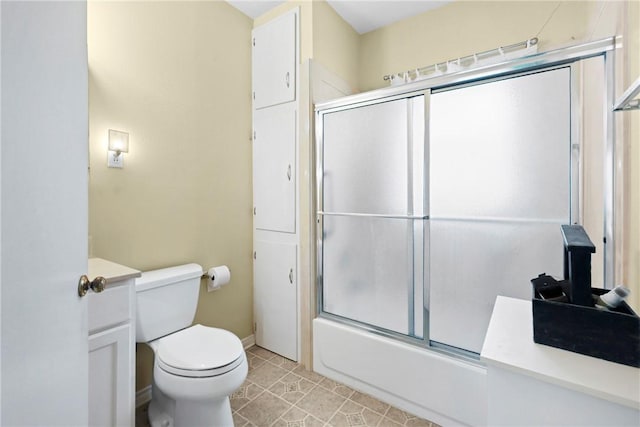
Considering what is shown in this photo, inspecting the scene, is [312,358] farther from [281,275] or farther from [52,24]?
[52,24]

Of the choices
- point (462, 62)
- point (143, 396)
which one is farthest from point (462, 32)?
point (143, 396)

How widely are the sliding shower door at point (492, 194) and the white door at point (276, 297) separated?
0.97 m

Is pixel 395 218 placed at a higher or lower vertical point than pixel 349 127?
lower

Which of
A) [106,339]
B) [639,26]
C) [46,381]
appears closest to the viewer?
[46,381]

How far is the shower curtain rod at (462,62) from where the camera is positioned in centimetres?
194

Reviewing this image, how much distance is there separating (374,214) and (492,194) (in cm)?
64

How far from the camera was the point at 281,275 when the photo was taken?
7.14ft

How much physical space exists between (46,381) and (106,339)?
59cm

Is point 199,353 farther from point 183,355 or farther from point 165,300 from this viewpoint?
point 165,300

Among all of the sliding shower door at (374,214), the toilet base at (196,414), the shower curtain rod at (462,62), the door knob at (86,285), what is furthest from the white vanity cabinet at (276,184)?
the door knob at (86,285)

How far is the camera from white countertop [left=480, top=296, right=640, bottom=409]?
0.60 metres

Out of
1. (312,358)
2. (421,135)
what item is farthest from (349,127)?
(312,358)

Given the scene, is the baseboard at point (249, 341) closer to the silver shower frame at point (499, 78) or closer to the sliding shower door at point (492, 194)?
the silver shower frame at point (499, 78)

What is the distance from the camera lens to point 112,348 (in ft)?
3.94
